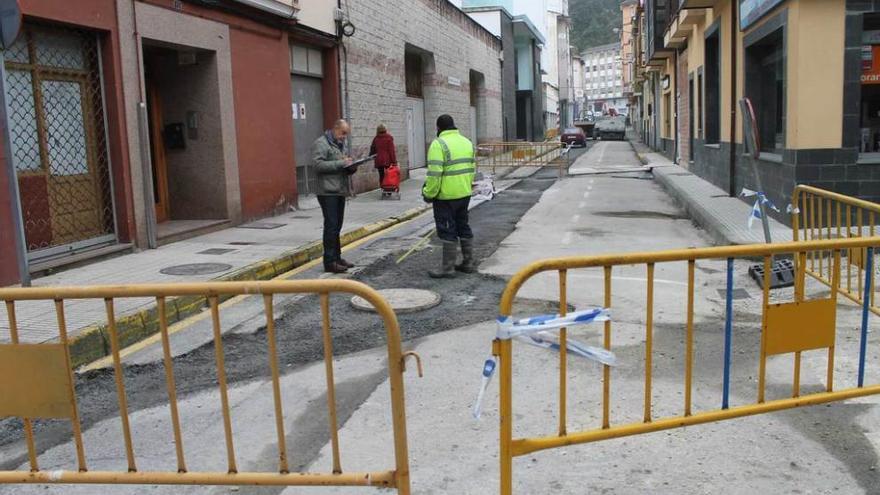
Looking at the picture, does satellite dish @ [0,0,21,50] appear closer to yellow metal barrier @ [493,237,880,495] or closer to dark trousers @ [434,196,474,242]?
dark trousers @ [434,196,474,242]

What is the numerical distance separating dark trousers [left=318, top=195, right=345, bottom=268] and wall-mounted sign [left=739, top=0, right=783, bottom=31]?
22.9 feet

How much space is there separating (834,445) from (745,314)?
9.45 feet

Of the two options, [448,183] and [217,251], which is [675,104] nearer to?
[448,183]

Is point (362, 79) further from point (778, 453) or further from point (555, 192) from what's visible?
point (778, 453)

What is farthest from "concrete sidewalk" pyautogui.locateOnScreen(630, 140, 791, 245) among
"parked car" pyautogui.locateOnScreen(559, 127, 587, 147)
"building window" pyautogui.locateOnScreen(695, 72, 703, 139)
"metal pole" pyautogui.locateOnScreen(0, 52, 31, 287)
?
"parked car" pyautogui.locateOnScreen(559, 127, 587, 147)

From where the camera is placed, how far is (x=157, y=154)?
503 inches

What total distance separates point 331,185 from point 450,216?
1474mm

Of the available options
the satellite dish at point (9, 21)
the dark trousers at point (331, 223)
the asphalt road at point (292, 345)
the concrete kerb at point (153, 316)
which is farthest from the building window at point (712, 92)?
the satellite dish at point (9, 21)

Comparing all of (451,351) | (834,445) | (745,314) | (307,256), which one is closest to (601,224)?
(307,256)

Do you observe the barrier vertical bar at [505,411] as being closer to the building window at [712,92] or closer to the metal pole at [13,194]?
the metal pole at [13,194]

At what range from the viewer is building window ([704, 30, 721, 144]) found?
19328 millimetres

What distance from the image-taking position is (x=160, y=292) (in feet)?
11.2

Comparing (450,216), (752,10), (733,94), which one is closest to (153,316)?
(450,216)

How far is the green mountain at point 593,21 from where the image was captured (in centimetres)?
16388
